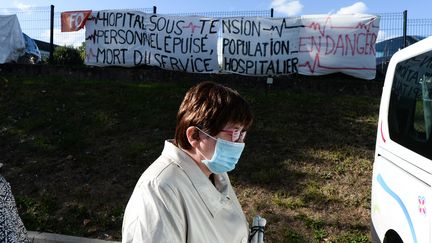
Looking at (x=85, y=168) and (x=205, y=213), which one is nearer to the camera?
(x=205, y=213)

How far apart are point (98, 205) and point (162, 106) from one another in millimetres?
3328

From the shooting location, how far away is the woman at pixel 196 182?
1590 millimetres

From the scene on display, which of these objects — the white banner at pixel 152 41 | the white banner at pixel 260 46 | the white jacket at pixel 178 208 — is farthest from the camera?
the white banner at pixel 152 41

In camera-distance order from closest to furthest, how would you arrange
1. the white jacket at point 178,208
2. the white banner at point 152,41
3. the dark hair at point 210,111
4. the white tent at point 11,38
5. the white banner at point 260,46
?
the white jacket at point 178,208 < the dark hair at point 210,111 < the white banner at point 260,46 < the white banner at point 152,41 < the white tent at point 11,38

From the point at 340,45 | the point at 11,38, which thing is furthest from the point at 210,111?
the point at 11,38

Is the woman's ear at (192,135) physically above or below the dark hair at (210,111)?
below

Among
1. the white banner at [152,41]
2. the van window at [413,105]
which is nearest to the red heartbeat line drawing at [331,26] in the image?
the white banner at [152,41]

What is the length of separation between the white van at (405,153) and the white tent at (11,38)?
34.8ft

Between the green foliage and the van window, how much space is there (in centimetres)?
969

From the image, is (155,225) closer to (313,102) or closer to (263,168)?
(263,168)

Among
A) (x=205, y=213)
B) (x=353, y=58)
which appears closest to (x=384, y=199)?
(x=205, y=213)

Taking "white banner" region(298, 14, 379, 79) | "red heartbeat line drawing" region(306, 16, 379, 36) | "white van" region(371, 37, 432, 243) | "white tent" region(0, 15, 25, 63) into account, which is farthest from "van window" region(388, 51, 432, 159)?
"white tent" region(0, 15, 25, 63)

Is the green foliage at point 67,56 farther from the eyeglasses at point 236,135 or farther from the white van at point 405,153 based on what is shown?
the eyeglasses at point 236,135

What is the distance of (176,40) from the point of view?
35.6 ft
